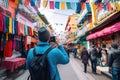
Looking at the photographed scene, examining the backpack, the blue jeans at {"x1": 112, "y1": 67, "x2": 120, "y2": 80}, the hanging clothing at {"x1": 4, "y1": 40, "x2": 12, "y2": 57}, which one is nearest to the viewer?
the backpack

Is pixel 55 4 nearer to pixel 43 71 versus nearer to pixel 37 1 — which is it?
pixel 37 1

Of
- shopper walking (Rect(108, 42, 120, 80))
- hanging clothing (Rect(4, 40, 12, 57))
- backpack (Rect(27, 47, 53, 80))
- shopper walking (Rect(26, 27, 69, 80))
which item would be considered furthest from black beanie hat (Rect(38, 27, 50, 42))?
hanging clothing (Rect(4, 40, 12, 57))

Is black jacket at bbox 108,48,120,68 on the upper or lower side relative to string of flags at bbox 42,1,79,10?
lower

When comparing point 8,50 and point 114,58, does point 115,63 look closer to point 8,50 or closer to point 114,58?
point 114,58

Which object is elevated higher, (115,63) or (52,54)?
(52,54)

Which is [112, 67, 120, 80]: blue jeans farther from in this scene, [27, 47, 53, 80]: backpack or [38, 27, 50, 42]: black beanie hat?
[27, 47, 53, 80]: backpack

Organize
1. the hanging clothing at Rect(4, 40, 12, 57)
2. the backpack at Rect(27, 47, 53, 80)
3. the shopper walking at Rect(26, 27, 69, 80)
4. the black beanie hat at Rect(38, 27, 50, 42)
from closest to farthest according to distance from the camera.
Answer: the backpack at Rect(27, 47, 53, 80) → the shopper walking at Rect(26, 27, 69, 80) → the black beanie hat at Rect(38, 27, 50, 42) → the hanging clothing at Rect(4, 40, 12, 57)

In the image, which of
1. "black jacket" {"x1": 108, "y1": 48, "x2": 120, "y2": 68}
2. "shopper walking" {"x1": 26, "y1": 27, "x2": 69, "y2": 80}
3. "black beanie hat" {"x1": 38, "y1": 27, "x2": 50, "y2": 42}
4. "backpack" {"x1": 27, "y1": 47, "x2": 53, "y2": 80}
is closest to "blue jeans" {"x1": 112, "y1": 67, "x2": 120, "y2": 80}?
"black jacket" {"x1": 108, "y1": 48, "x2": 120, "y2": 68}

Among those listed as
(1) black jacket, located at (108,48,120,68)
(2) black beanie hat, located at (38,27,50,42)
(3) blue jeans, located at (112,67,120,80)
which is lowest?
(3) blue jeans, located at (112,67,120,80)

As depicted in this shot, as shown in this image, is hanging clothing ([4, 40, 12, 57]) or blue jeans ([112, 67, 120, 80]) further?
hanging clothing ([4, 40, 12, 57])

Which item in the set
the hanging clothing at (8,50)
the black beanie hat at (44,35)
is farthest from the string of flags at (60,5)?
the black beanie hat at (44,35)

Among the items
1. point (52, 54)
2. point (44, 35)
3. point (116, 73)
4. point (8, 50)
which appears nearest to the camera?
point (52, 54)

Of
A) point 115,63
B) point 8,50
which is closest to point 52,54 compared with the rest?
point 115,63

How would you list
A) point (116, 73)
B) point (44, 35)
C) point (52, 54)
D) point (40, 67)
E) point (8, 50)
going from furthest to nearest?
point (8, 50), point (116, 73), point (44, 35), point (52, 54), point (40, 67)
